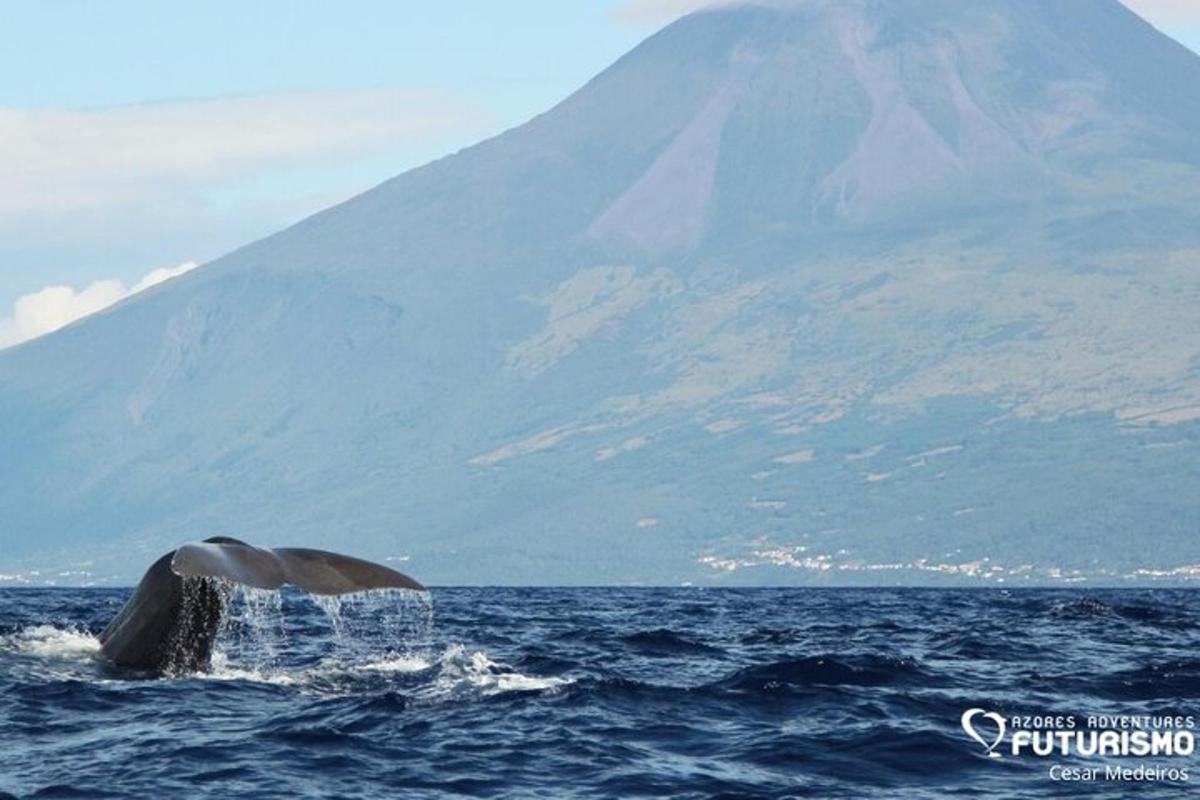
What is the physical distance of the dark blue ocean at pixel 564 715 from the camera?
1516 centimetres

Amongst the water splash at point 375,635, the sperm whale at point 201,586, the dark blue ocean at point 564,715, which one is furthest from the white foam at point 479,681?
the sperm whale at point 201,586

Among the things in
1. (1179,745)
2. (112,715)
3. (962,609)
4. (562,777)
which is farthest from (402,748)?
(962,609)

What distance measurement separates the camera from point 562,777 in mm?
15633

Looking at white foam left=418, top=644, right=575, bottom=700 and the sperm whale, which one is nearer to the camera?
the sperm whale

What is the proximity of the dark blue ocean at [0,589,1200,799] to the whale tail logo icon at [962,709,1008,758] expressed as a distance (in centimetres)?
12

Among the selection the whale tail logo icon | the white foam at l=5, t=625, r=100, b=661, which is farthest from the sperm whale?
the whale tail logo icon

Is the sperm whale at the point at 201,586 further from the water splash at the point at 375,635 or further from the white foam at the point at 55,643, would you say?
the white foam at the point at 55,643

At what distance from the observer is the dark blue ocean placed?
15164mm

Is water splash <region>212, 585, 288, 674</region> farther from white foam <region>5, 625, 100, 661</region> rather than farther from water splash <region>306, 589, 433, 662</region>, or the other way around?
white foam <region>5, 625, 100, 661</region>

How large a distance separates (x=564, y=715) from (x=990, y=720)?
3578mm

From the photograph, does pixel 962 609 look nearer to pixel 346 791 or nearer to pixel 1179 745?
pixel 1179 745

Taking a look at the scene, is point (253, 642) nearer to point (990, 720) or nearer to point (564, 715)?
point (564, 715)

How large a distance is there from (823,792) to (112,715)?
624 cm

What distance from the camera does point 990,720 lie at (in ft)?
61.3
